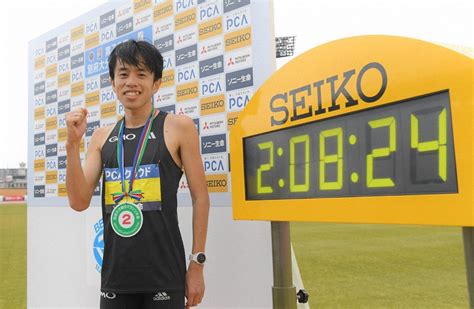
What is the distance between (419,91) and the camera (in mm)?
1088

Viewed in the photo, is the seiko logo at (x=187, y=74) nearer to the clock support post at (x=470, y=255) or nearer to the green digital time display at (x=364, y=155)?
the green digital time display at (x=364, y=155)

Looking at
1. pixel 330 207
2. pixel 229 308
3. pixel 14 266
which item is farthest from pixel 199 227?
pixel 14 266

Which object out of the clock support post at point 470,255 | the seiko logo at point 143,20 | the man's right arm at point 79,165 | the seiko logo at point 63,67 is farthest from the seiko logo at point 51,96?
the clock support post at point 470,255

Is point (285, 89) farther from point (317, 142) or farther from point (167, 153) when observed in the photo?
point (167, 153)

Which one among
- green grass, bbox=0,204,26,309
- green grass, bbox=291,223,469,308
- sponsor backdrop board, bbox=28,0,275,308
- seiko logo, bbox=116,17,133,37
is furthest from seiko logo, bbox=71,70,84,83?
green grass, bbox=291,223,469,308


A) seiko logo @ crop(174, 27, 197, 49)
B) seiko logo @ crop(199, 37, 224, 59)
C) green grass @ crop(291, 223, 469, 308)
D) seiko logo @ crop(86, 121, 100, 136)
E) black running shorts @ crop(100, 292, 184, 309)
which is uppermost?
seiko logo @ crop(174, 27, 197, 49)

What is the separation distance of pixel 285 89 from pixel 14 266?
6.13 meters

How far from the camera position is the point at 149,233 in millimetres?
1448

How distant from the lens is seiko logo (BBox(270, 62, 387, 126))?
1.21m

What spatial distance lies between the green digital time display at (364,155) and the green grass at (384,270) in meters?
2.75

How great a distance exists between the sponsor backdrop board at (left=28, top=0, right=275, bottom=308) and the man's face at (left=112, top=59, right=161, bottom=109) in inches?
26.3

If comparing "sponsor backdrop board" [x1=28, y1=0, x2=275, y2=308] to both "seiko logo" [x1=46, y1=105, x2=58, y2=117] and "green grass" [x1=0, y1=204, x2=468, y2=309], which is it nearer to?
"seiko logo" [x1=46, y1=105, x2=58, y2=117]

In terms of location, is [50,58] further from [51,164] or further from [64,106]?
[51,164]

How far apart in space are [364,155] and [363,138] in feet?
0.17
